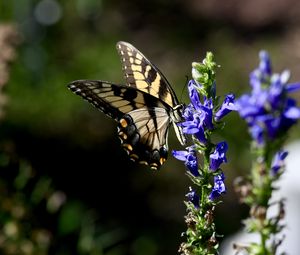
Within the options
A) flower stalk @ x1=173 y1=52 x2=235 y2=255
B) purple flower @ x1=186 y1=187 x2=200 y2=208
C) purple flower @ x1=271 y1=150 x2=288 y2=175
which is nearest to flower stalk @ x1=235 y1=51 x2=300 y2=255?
purple flower @ x1=271 y1=150 x2=288 y2=175

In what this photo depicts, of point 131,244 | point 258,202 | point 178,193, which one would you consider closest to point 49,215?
point 131,244

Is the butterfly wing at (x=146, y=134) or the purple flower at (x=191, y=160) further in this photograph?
the butterfly wing at (x=146, y=134)

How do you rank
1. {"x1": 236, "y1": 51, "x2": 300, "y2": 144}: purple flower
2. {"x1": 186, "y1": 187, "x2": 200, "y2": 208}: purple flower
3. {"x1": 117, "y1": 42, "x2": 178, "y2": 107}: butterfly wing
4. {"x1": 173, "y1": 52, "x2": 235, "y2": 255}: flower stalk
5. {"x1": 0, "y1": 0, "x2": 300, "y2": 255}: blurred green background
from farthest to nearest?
Result: {"x1": 0, "y1": 0, "x2": 300, "y2": 255}: blurred green background, {"x1": 117, "y1": 42, "x2": 178, "y2": 107}: butterfly wing, {"x1": 186, "y1": 187, "x2": 200, "y2": 208}: purple flower, {"x1": 173, "y1": 52, "x2": 235, "y2": 255}: flower stalk, {"x1": 236, "y1": 51, "x2": 300, "y2": 144}: purple flower

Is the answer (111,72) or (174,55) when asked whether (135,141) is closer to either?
(111,72)

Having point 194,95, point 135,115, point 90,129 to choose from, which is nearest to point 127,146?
point 135,115

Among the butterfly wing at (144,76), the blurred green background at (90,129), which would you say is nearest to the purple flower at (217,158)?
the butterfly wing at (144,76)

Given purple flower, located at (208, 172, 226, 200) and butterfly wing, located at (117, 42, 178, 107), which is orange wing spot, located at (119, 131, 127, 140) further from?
purple flower, located at (208, 172, 226, 200)

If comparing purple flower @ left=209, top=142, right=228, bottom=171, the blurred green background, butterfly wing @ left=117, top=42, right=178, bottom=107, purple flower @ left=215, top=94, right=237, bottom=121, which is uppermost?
the blurred green background

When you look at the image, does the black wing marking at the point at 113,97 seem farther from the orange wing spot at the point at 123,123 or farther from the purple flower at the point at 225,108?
the purple flower at the point at 225,108
